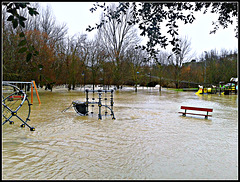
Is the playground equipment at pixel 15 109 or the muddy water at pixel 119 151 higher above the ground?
the playground equipment at pixel 15 109

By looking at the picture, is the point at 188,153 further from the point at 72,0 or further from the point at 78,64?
Answer: the point at 78,64

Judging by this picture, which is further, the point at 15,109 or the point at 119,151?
the point at 15,109

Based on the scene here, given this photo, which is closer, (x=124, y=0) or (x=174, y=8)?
(x=124, y=0)

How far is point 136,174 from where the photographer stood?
358 centimetres

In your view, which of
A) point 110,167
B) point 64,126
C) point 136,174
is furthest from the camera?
point 64,126

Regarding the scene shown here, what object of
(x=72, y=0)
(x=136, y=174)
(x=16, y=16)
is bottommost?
(x=136, y=174)

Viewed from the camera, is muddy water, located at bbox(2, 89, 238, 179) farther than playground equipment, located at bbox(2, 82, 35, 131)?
No

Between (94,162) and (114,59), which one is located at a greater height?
(114,59)

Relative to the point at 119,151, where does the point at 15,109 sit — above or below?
above

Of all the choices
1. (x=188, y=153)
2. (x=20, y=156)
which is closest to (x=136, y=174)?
(x=188, y=153)

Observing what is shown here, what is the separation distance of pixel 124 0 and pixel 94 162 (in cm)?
286

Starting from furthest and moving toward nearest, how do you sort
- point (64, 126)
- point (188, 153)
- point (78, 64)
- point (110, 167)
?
point (78, 64) → point (64, 126) → point (188, 153) → point (110, 167)

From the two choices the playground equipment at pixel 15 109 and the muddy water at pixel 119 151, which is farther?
the playground equipment at pixel 15 109

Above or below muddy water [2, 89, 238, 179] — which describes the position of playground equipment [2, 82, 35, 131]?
above
